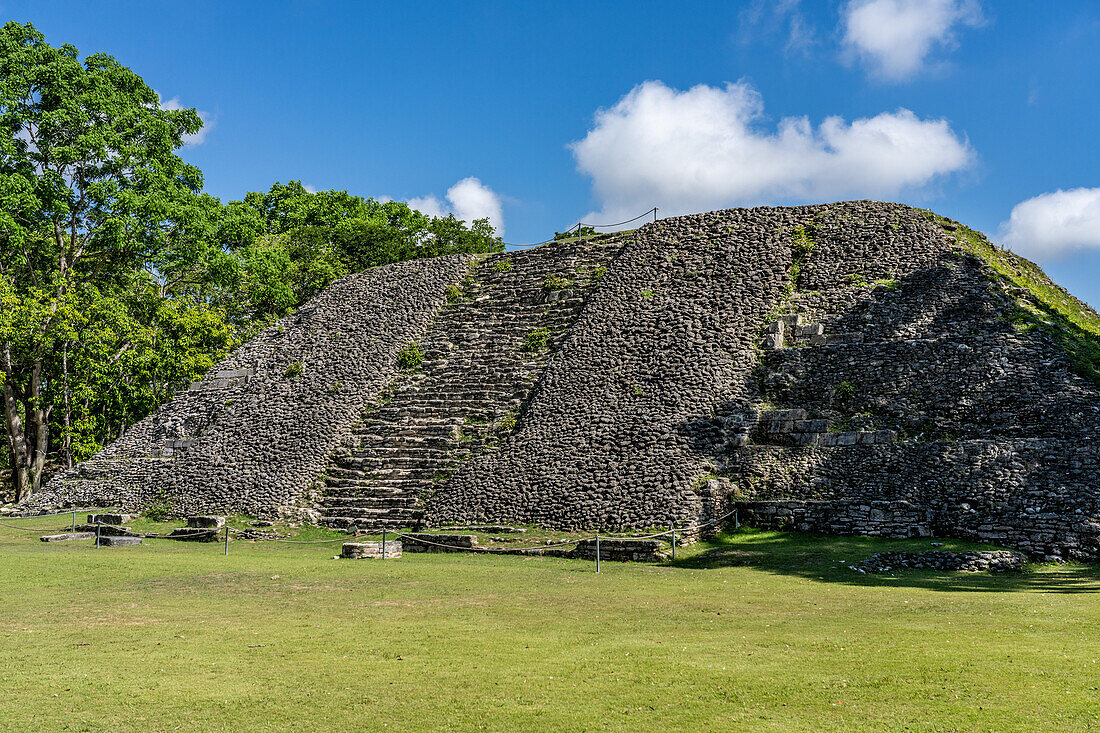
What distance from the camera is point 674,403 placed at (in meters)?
21.7

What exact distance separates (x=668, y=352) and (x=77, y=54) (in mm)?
23655

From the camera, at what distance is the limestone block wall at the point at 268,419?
23.1 metres

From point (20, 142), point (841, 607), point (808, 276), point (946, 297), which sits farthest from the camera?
point (20, 142)

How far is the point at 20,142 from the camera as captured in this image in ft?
96.2

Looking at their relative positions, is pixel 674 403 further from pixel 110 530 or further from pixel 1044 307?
pixel 110 530

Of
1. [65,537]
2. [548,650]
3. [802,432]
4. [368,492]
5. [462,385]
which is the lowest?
[548,650]

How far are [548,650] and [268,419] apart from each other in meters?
18.3

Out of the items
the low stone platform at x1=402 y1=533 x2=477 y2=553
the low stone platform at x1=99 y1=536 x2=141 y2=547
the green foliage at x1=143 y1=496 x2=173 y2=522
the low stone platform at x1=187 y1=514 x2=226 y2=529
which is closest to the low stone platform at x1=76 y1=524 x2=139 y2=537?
the low stone platform at x1=99 y1=536 x2=141 y2=547

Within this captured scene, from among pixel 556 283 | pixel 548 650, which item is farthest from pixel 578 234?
pixel 548 650

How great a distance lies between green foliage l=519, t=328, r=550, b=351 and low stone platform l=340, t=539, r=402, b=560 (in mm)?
9753

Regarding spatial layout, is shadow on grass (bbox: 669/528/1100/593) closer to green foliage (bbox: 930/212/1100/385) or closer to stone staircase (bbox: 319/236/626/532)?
green foliage (bbox: 930/212/1100/385)

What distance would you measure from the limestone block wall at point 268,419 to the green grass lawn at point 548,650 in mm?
7544

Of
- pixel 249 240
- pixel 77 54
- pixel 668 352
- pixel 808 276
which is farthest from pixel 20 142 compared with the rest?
pixel 808 276

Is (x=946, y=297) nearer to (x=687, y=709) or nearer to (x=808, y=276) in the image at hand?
(x=808, y=276)
